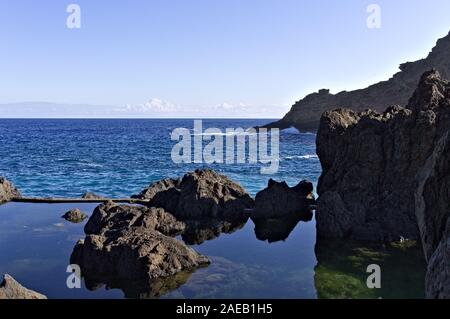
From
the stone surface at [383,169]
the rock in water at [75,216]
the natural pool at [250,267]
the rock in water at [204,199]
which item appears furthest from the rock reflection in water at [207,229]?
the rock in water at [75,216]

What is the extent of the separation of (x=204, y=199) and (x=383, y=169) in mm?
12933

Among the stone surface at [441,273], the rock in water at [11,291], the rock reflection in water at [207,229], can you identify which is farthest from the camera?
the rock reflection in water at [207,229]

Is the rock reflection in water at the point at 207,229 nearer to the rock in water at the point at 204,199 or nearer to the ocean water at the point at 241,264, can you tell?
the ocean water at the point at 241,264

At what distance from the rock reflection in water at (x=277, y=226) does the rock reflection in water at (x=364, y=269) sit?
116 inches

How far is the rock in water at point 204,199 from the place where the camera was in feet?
109

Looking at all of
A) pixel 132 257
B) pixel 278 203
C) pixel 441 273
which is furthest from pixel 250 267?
pixel 441 273

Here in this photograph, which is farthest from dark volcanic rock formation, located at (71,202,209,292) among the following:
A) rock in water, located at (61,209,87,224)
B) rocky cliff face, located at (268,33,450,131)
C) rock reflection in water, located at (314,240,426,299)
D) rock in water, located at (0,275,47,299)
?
rocky cliff face, located at (268,33,450,131)

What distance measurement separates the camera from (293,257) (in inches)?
1001

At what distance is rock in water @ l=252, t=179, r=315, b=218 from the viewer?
33906 millimetres

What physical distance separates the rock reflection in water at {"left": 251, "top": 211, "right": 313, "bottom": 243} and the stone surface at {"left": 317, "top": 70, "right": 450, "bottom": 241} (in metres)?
2.37

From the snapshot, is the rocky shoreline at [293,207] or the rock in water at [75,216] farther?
the rock in water at [75,216]

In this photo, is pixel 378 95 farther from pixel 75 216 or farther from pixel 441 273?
pixel 441 273

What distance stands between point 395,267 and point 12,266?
19.6m

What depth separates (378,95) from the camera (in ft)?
463
